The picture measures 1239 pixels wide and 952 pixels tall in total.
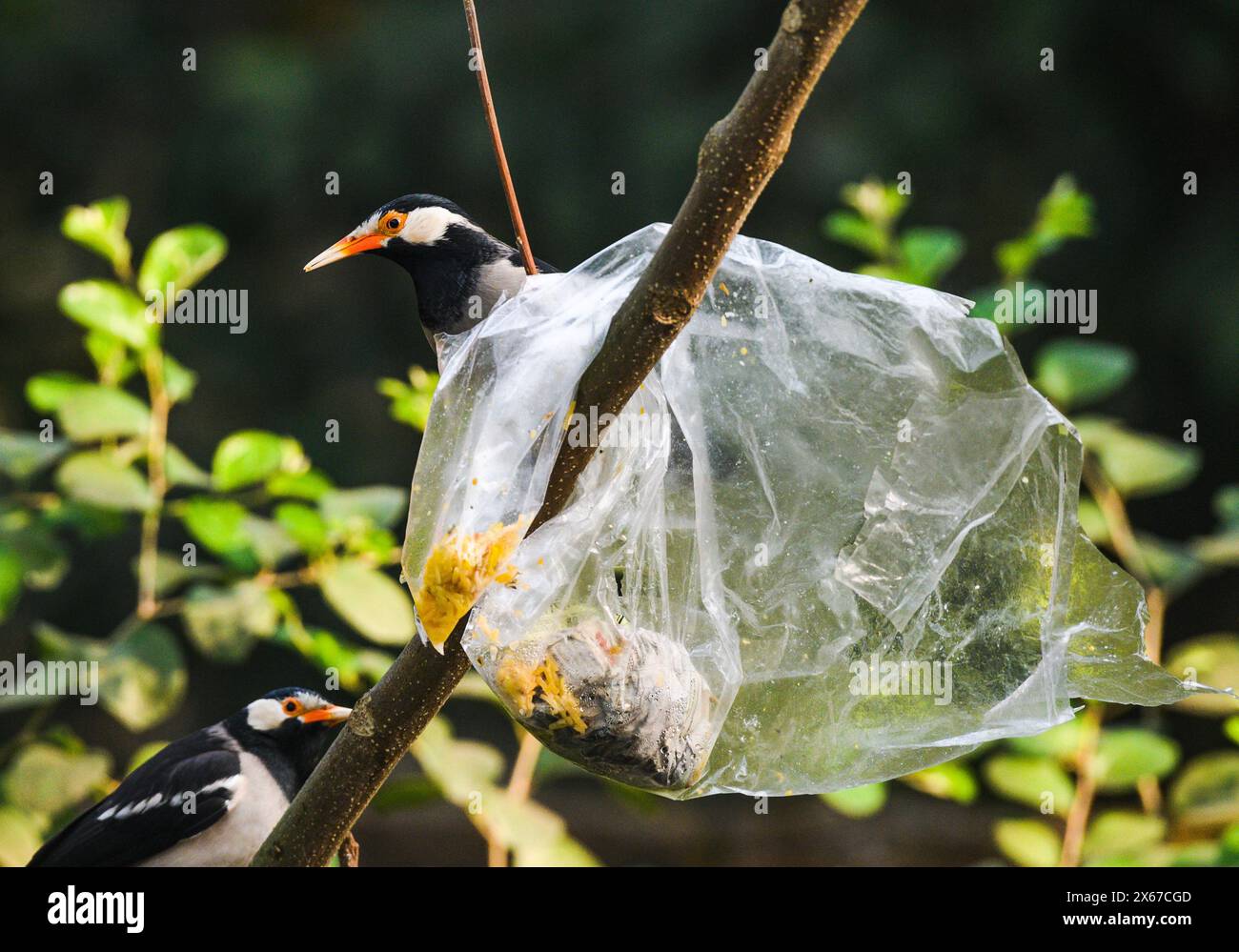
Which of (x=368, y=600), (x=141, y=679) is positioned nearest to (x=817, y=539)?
(x=368, y=600)

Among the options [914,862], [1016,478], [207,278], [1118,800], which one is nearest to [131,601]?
[207,278]

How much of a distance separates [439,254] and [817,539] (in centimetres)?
62

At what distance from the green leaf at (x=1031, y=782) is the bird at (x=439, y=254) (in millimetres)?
884

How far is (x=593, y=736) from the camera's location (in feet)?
3.16

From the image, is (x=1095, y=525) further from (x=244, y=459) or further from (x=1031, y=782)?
(x=244, y=459)

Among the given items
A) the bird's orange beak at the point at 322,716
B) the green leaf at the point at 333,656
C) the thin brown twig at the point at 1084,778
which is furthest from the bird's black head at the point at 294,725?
the thin brown twig at the point at 1084,778

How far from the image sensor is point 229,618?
161 cm

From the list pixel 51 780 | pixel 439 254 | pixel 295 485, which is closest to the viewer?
pixel 439 254

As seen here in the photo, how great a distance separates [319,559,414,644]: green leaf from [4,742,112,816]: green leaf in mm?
345

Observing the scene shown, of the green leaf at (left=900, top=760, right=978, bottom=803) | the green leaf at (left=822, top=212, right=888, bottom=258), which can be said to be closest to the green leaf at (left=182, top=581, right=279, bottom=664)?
the green leaf at (left=900, top=760, right=978, bottom=803)

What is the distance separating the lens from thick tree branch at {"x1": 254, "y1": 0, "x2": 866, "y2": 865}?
824 mm

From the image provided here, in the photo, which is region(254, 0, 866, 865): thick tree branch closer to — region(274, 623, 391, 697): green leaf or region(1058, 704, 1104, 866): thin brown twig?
region(274, 623, 391, 697): green leaf

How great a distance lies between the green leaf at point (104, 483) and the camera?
5.18 feet

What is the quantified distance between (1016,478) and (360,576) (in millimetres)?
870
